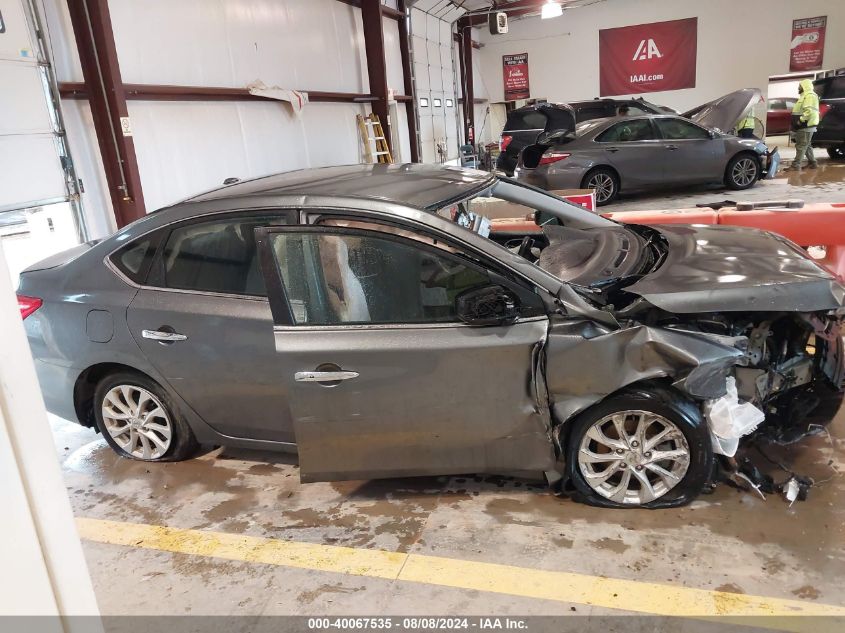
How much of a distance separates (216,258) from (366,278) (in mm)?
901

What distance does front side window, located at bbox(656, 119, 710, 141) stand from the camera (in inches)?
402

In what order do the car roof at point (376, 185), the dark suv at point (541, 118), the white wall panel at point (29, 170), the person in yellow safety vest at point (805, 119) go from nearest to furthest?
the car roof at point (376, 185), the white wall panel at point (29, 170), the dark suv at point (541, 118), the person in yellow safety vest at point (805, 119)

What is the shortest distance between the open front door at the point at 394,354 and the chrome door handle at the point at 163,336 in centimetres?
68

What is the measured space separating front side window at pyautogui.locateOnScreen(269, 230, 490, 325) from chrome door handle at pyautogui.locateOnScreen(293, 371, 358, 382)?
0.21m

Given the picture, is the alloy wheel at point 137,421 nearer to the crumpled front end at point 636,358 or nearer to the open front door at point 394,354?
the open front door at point 394,354

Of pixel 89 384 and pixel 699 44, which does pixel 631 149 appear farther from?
pixel 699 44

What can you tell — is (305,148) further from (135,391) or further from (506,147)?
(135,391)

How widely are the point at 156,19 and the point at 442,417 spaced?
674cm

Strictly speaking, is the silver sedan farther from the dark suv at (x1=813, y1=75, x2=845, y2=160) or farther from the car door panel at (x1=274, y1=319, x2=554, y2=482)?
the car door panel at (x1=274, y1=319, x2=554, y2=482)

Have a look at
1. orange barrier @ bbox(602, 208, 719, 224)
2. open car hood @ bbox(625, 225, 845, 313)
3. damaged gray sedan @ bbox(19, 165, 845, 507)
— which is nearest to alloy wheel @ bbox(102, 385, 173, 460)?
damaged gray sedan @ bbox(19, 165, 845, 507)

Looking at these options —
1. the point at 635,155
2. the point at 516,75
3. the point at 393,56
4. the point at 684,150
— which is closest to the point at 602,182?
the point at 635,155

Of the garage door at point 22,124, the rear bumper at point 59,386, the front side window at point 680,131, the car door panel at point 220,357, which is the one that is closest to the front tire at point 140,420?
the rear bumper at point 59,386

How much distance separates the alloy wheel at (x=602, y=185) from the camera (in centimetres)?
1029

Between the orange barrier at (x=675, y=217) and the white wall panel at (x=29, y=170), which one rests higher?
the white wall panel at (x=29, y=170)
